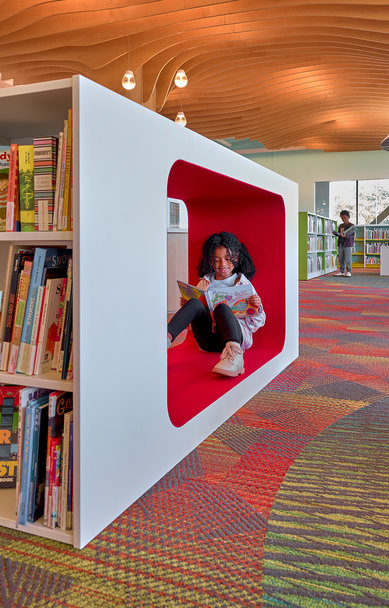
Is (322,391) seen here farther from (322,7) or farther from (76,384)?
(322,7)

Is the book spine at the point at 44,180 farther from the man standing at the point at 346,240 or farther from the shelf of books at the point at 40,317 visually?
the man standing at the point at 346,240

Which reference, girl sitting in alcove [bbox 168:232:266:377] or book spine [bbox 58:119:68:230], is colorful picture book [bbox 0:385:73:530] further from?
girl sitting in alcove [bbox 168:232:266:377]

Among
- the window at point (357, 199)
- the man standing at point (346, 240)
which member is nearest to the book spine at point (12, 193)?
the man standing at point (346, 240)

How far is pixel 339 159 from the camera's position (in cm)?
1520

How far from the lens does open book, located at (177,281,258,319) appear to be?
273 cm

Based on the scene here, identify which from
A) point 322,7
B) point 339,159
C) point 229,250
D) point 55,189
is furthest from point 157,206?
point 339,159

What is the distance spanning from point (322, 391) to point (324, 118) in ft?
29.4

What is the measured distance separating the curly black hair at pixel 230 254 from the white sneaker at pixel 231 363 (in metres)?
0.69

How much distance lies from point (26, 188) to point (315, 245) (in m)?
10.9

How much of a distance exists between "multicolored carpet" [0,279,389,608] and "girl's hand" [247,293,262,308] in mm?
729

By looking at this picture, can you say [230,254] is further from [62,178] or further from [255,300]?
[62,178]

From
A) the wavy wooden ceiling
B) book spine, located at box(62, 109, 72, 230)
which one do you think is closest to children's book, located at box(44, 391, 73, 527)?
book spine, located at box(62, 109, 72, 230)

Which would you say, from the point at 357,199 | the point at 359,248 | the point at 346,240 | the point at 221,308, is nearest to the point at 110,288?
the point at 221,308

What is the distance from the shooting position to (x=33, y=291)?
128 cm
